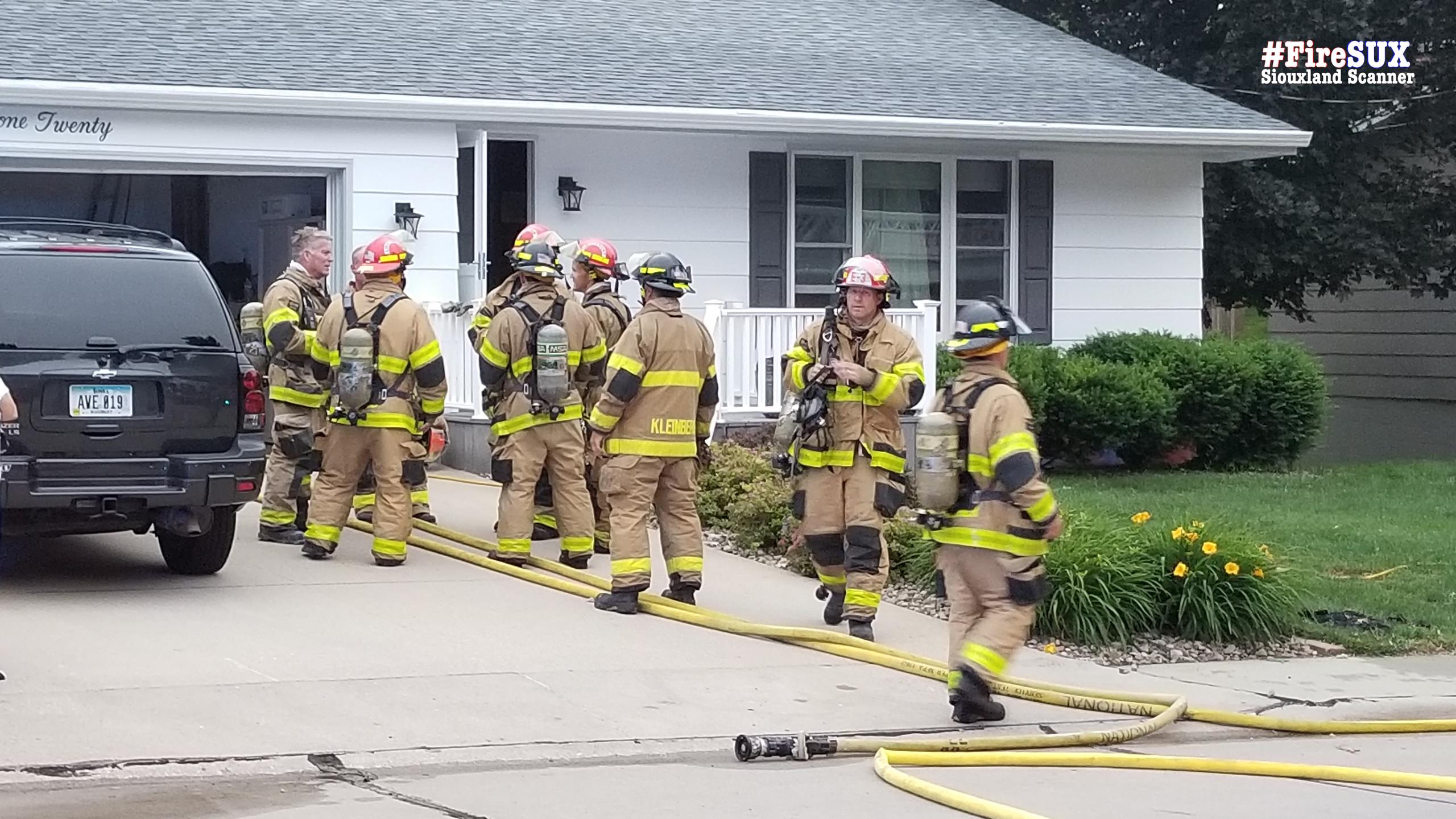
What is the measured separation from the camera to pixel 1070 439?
16.2m

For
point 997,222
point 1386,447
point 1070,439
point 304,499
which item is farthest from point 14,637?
point 1386,447

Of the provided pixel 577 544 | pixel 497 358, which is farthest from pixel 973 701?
pixel 497 358

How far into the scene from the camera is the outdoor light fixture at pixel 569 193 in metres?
15.7

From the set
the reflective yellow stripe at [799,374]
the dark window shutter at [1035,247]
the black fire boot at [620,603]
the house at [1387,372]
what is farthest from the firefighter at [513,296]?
the house at [1387,372]

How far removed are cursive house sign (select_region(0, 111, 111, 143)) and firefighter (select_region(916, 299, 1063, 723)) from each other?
885 centimetres

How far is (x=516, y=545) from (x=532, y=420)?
0.76 metres

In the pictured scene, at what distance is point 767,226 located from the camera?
16.5 metres

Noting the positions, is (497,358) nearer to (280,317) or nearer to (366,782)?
(280,317)

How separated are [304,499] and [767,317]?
4623 millimetres

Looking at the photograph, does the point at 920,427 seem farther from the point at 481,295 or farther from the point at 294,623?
the point at 481,295

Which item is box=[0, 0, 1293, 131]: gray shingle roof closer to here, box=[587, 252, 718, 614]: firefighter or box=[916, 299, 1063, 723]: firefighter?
box=[587, 252, 718, 614]: firefighter

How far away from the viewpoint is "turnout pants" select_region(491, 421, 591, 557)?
10.1m

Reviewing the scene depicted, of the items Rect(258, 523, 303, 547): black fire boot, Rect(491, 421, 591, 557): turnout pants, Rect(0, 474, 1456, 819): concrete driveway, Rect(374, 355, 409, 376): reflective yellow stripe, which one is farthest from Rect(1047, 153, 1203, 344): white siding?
Rect(374, 355, 409, 376): reflective yellow stripe

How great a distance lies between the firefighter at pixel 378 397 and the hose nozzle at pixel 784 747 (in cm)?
393
